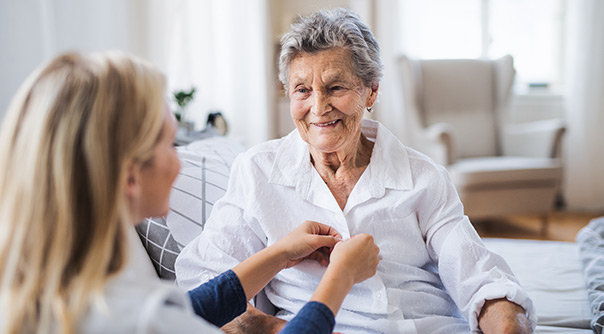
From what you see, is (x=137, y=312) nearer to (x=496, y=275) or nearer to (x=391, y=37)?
(x=496, y=275)

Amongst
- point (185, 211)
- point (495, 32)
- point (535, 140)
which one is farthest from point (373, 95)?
point (495, 32)

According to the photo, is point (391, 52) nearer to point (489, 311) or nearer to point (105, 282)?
point (489, 311)

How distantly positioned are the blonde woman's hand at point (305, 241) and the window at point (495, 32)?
11.9 feet

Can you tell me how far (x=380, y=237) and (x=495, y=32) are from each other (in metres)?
3.95

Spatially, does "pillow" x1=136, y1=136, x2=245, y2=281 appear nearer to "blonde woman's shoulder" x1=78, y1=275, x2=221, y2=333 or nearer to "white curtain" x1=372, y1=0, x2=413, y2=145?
"blonde woman's shoulder" x1=78, y1=275, x2=221, y2=333

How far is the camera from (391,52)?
4.43 meters

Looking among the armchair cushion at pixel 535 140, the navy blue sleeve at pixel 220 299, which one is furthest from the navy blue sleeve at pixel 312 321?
the armchair cushion at pixel 535 140

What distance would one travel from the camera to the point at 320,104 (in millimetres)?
1227

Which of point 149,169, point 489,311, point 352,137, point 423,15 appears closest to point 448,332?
point 489,311

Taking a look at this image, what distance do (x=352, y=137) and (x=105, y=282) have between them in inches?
30.5

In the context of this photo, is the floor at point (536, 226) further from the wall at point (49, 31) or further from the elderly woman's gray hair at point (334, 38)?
the wall at point (49, 31)

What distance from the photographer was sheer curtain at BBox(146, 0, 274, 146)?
386cm

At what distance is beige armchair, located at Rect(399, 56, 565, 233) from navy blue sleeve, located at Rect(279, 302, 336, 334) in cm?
278

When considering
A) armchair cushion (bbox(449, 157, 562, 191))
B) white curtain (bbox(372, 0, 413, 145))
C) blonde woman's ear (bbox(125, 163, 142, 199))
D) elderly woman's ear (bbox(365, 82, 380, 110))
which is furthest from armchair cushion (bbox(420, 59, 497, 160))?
blonde woman's ear (bbox(125, 163, 142, 199))
